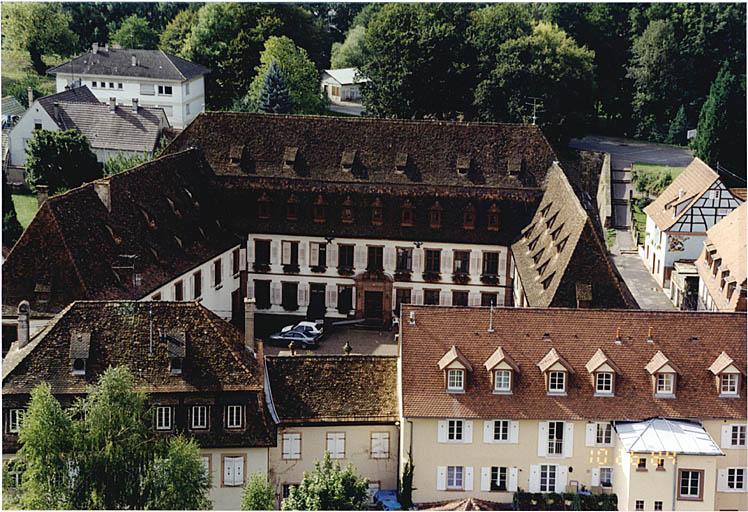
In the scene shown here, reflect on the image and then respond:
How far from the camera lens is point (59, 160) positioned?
9212 cm

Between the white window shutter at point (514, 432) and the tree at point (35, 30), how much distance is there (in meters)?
95.8

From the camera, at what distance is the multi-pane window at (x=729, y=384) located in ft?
182

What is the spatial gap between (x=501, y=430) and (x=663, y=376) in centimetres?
674

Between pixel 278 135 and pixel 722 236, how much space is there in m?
25.9

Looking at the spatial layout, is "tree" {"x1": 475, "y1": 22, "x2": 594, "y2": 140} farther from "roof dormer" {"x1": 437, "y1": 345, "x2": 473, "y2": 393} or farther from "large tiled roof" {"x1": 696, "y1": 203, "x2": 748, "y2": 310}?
"roof dormer" {"x1": 437, "y1": 345, "x2": 473, "y2": 393}

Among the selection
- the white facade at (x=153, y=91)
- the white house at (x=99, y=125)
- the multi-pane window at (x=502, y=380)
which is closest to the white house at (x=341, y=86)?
the white facade at (x=153, y=91)

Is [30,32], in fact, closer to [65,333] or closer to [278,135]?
[278,135]

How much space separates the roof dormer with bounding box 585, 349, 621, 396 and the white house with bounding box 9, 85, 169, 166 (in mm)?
51393

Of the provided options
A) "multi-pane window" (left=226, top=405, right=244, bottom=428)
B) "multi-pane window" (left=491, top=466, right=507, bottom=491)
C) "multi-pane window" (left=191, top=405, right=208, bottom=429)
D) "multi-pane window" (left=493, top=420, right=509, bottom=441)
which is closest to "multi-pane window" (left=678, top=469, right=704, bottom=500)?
"multi-pane window" (left=491, top=466, right=507, bottom=491)

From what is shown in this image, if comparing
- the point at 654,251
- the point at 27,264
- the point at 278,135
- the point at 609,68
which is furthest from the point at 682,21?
the point at 27,264

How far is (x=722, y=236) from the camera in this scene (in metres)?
80.7

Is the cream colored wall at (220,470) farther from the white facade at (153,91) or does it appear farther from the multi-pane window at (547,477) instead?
the white facade at (153,91)

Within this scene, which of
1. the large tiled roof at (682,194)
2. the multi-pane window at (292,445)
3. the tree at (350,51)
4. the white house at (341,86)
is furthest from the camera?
the tree at (350,51)

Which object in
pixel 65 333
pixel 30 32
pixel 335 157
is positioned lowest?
pixel 65 333
